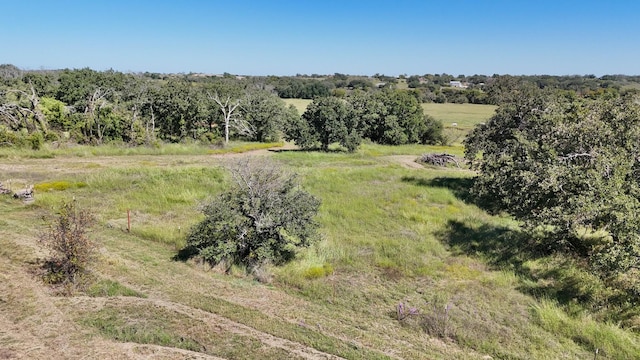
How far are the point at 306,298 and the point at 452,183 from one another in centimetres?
1913

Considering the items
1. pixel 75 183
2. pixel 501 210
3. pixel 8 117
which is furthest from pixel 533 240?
pixel 8 117

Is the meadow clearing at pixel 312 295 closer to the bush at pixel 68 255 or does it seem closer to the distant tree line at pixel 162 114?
the bush at pixel 68 255

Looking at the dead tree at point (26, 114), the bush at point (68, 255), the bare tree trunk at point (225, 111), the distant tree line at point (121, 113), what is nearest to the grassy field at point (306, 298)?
the bush at point (68, 255)

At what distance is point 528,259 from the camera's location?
15.3 metres

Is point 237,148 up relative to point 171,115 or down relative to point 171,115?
down

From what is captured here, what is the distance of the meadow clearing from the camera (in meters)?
8.92

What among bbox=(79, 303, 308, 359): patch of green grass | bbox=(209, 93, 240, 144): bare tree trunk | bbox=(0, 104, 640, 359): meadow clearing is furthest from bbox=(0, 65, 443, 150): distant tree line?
bbox=(79, 303, 308, 359): patch of green grass

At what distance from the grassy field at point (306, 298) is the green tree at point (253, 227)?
61 cm

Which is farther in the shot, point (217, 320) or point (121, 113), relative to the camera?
point (121, 113)

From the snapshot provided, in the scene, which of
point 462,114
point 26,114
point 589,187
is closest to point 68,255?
point 589,187

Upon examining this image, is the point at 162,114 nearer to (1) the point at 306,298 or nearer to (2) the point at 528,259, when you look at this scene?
(1) the point at 306,298

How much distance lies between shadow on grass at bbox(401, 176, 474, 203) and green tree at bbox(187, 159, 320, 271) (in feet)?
45.5

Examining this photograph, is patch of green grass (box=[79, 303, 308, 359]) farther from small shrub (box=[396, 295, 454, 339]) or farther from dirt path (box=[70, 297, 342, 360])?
small shrub (box=[396, 295, 454, 339])

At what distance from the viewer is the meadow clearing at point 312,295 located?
8922 millimetres
